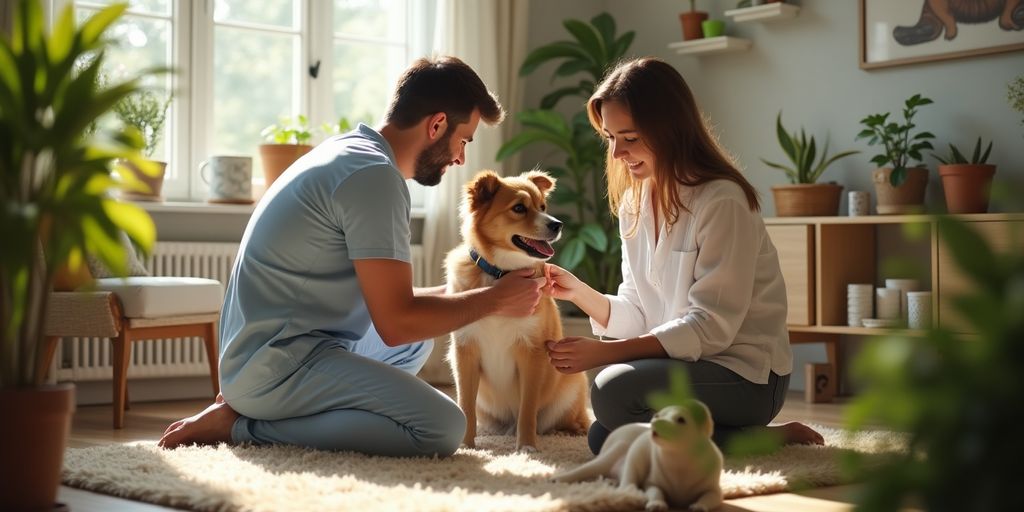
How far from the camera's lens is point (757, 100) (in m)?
4.76

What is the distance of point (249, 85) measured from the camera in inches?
183

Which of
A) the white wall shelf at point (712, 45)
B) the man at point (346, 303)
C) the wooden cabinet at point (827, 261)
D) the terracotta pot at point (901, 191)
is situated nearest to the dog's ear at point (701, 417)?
the man at point (346, 303)

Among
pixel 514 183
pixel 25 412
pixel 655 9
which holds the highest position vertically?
pixel 655 9

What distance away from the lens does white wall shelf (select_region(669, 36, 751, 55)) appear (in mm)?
4684

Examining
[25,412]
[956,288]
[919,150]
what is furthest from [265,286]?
[919,150]

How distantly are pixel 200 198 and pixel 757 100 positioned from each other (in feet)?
8.22

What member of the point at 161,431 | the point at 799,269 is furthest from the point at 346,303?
the point at 799,269

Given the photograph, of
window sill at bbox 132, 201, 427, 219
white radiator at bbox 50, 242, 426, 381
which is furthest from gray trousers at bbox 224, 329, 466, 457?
window sill at bbox 132, 201, 427, 219

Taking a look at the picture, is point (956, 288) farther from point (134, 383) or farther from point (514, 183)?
point (134, 383)

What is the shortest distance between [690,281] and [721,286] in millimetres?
127

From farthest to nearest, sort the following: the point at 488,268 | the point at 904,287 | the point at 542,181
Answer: the point at 904,287, the point at 542,181, the point at 488,268

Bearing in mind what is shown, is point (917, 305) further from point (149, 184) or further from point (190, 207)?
point (149, 184)

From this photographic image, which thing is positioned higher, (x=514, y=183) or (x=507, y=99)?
(x=507, y=99)

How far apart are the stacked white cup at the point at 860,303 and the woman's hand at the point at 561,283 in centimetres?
182
